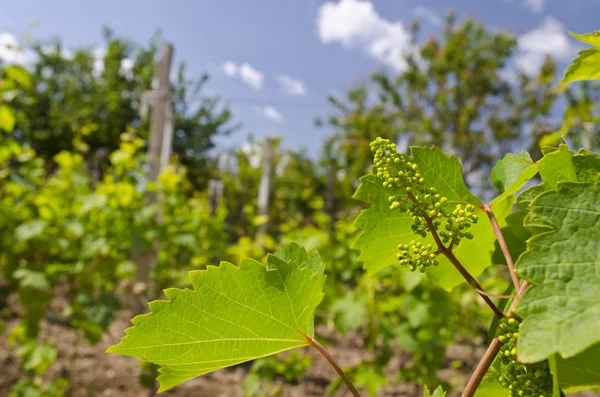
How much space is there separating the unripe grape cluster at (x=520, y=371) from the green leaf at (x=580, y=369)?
0.04 metres

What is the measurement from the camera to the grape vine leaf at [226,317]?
609 mm

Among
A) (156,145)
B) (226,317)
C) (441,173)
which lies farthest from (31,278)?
(441,173)

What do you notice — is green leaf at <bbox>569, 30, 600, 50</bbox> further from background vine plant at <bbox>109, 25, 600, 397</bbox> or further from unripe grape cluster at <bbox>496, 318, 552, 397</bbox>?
unripe grape cluster at <bbox>496, 318, 552, 397</bbox>

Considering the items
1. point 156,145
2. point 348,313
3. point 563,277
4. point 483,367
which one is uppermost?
point 156,145

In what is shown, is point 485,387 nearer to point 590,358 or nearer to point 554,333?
point 590,358

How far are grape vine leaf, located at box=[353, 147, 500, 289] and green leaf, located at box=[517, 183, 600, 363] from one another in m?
0.22

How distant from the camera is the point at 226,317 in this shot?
0.63 metres

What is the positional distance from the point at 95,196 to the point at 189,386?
7.37 ft

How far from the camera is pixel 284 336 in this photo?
0.68 m

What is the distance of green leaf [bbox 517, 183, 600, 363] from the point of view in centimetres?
39

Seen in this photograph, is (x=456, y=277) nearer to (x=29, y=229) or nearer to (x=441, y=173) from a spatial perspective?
(x=441, y=173)

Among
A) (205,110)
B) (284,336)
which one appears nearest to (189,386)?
(284,336)

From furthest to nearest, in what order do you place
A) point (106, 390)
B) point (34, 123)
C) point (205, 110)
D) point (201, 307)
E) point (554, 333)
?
point (205, 110)
point (34, 123)
point (106, 390)
point (201, 307)
point (554, 333)

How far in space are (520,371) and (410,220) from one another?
26 centimetres
